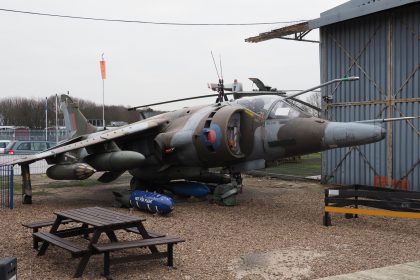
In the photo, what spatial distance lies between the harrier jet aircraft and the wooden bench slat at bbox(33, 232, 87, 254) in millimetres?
4803

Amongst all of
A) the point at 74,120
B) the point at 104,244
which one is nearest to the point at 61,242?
the point at 104,244

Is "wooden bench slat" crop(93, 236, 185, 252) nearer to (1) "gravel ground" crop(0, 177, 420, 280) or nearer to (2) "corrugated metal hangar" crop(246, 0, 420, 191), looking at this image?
(1) "gravel ground" crop(0, 177, 420, 280)

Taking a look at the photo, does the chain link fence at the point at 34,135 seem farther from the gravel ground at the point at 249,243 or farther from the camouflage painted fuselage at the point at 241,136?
the gravel ground at the point at 249,243

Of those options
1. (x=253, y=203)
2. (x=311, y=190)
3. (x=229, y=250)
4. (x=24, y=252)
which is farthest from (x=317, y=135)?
(x=24, y=252)

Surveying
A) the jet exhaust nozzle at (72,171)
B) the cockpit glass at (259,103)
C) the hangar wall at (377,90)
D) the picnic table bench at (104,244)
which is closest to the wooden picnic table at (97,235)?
the picnic table bench at (104,244)

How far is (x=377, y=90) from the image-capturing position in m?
16.0

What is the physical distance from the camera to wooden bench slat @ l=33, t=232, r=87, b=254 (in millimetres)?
6336

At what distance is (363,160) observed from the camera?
1662 cm

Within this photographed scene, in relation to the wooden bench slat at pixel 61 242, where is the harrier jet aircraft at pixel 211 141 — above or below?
above

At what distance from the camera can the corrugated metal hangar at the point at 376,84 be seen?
15.0 metres

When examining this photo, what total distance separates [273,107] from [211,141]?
6.13 ft

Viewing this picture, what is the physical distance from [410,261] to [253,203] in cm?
654

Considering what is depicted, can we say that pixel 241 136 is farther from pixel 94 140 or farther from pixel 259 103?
pixel 94 140

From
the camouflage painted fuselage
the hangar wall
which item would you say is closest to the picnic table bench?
the camouflage painted fuselage
